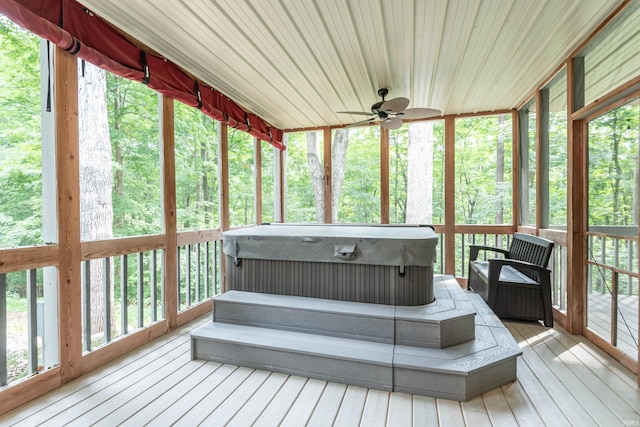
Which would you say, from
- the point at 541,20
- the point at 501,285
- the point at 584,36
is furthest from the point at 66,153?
the point at 584,36

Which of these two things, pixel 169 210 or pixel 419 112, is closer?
pixel 169 210

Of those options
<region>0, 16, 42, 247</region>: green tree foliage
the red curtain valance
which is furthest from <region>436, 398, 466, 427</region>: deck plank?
<region>0, 16, 42, 247</region>: green tree foliage

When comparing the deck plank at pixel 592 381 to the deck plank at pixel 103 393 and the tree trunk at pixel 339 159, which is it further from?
the tree trunk at pixel 339 159

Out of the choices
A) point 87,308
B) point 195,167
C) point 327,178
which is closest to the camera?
point 87,308

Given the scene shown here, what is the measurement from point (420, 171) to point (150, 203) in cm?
553

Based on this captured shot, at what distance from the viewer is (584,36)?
254cm

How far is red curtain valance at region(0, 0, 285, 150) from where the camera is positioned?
1752 millimetres

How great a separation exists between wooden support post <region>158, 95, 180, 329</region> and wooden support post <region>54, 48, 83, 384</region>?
0.80m

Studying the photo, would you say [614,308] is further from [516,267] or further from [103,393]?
[103,393]

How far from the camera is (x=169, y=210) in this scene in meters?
2.93

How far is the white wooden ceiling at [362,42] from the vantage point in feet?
7.01

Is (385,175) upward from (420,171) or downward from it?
downward

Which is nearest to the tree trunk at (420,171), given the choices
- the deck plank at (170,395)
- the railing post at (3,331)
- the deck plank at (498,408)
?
the deck plank at (498,408)

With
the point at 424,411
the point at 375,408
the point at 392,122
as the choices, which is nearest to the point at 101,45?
the point at 392,122
